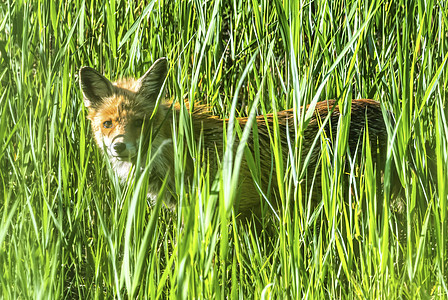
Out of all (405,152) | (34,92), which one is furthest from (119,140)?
(405,152)

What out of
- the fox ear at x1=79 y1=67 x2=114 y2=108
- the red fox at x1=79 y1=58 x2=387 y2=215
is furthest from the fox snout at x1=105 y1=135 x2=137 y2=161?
the fox ear at x1=79 y1=67 x2=114 y2=108

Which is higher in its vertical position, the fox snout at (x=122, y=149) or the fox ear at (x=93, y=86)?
the fox ear at (x=93, y=86)

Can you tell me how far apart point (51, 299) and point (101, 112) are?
1648mm

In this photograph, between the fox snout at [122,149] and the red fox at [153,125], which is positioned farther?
the red fox at [153,125]

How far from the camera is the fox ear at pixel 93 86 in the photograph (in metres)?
3.02

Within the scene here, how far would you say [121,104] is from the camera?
3.30 m

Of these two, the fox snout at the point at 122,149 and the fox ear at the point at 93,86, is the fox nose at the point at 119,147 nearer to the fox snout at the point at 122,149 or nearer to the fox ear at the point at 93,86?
the fox snout at the point at 122,149

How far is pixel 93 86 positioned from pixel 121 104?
0.21 m

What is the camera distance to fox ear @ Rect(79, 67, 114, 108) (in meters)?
3.02

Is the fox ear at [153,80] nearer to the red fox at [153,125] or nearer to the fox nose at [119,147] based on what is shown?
the red fox at [153,125]

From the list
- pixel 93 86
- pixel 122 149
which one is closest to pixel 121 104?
pixel 93 86

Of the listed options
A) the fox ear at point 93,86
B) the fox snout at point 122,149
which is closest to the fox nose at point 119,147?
the fox snout at point 122,149

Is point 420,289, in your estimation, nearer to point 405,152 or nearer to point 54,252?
point 405,152

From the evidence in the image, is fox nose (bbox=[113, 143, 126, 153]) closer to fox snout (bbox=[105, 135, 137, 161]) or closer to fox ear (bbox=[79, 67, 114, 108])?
fox snout (bbox=[105, 135, 137, 161])
